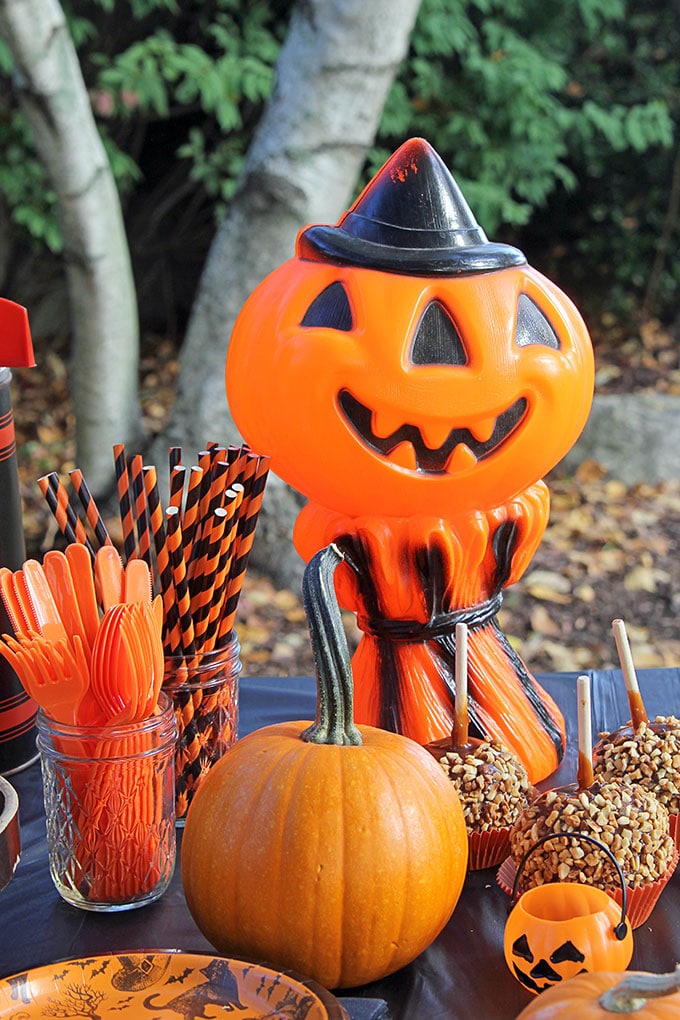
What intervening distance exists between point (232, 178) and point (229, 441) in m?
1.47

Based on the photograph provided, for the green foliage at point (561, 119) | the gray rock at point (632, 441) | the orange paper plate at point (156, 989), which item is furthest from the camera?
the green foliage at point (561, 119)

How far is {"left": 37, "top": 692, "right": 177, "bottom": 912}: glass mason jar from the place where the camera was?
91cm

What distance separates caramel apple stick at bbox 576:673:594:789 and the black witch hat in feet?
1.39

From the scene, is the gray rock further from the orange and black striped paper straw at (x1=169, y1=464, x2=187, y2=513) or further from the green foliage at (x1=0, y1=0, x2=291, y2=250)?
the orange and black striped paper straw at (x1=169, y1=464, x2=187, y2=513)

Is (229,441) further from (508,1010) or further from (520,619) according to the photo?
(508,1010)

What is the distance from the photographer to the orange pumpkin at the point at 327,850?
83 centimetres

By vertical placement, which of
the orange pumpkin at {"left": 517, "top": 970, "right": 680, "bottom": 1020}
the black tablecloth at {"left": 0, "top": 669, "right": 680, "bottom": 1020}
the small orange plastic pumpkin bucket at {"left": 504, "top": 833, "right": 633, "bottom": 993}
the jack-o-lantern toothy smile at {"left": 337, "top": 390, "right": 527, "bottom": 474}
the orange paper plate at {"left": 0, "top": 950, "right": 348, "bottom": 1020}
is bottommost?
the black tablecloth at {"left": 0, "top": 669, "right": 680, "bottom": 1020}

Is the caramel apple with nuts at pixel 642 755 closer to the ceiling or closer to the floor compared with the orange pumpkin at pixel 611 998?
closer to the floor

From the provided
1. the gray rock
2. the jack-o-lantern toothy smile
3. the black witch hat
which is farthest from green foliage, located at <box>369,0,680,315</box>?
the jack-o-lantern toothy smile

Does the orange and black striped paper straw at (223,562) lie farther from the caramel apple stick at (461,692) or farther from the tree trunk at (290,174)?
the tree trunk at (290,174)

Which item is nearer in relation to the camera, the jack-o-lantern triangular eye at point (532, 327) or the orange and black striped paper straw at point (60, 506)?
the orange and black striped paper straw at point (60, 506)

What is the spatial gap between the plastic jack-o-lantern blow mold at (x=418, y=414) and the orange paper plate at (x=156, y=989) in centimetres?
41

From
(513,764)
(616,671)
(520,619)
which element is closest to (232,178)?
(520,619)

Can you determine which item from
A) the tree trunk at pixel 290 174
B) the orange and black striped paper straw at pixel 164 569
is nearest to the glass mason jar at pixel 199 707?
the orange and black striped paper straw at pixel 164 569
